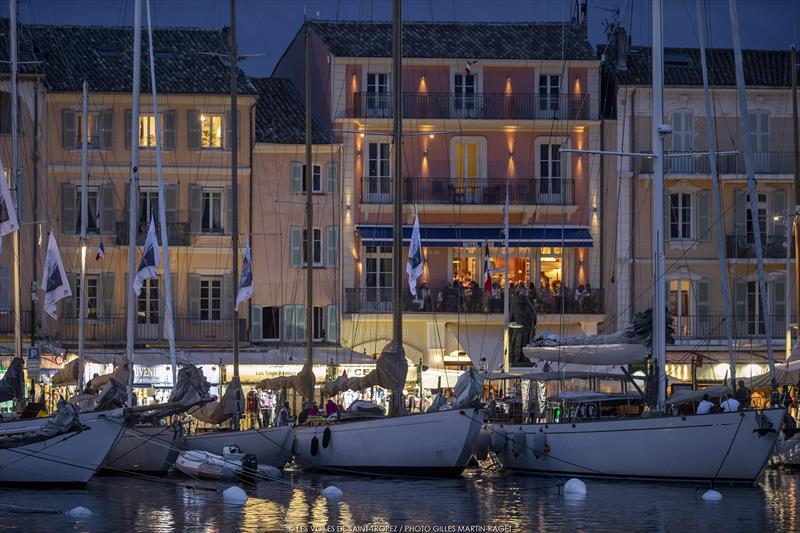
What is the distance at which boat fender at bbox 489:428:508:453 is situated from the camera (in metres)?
46.8

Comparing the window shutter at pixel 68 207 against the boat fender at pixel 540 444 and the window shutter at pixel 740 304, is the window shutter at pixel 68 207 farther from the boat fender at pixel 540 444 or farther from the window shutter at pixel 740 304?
the boat fender at pixel 540 444

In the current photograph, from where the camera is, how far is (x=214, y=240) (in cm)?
6625

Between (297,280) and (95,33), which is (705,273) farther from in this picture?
(95,33)

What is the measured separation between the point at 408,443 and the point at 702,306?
27511 millimetres

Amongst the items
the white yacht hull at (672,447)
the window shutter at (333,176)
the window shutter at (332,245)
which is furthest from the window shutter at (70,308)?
the white yacht hull at (672,447)

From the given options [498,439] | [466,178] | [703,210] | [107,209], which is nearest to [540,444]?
[498,439]

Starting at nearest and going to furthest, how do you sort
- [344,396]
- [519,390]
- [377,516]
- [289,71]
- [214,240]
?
[377,516]
[519,390]
[344,396]
[214,240]
[289,71]

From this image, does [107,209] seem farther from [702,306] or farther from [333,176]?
[702,306]

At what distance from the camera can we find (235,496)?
39.2 m

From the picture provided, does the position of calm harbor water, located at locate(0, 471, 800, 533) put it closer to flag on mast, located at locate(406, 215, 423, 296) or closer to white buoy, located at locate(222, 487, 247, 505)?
white buoy, located at locate(222, 487, 247, 505)

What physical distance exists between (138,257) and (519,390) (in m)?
22.3

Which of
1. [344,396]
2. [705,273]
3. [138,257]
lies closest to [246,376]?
[344,396]

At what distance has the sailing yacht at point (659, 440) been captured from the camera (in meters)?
39.8

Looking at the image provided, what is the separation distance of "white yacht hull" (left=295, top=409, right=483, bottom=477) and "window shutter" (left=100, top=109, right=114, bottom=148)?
25412 millimetres
